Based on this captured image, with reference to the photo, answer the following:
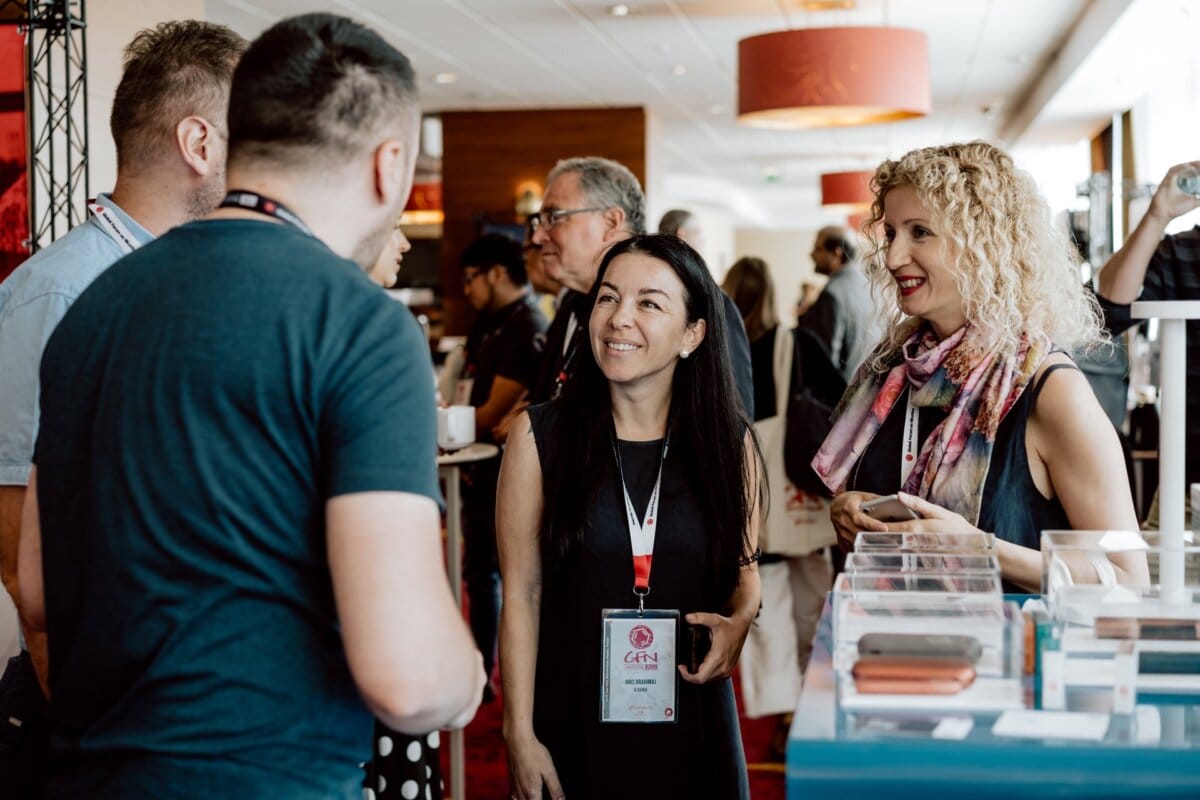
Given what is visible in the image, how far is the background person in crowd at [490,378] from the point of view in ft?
14.9

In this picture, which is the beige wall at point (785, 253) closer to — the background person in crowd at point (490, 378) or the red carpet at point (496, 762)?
the background person in crowd at point (490, 378)

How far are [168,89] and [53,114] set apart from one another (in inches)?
122

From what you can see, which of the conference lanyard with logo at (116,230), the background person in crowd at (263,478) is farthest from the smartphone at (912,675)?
the conference lanyard with logo at (116,230)

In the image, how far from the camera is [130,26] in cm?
552

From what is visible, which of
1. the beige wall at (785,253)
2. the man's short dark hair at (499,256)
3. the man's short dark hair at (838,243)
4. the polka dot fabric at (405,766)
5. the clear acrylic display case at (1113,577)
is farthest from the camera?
the beige wall at (785,253)

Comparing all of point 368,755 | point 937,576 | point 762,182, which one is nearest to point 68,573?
point 368,755

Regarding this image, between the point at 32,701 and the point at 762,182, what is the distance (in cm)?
1856

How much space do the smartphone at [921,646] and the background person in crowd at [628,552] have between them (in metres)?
0.71

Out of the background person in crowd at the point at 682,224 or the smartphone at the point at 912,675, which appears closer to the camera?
the smartphone at the point at 912,675

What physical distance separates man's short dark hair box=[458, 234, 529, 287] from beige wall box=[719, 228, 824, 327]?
22807 millimetres

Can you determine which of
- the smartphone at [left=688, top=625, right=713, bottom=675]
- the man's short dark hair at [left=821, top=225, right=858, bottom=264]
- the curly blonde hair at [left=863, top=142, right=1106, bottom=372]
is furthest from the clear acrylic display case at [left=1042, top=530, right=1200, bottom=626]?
the man's short dark hair at [left=821, top=225, right=858, bottom=264]

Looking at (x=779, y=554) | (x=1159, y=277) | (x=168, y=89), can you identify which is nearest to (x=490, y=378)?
(x=779, y=554)

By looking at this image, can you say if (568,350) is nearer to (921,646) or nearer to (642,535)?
(642,535)

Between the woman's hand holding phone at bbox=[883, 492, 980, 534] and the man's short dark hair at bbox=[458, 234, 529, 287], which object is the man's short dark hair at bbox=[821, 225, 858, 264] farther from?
the woman's hand holding phone at bbox=[883, 492, 980, 534]
